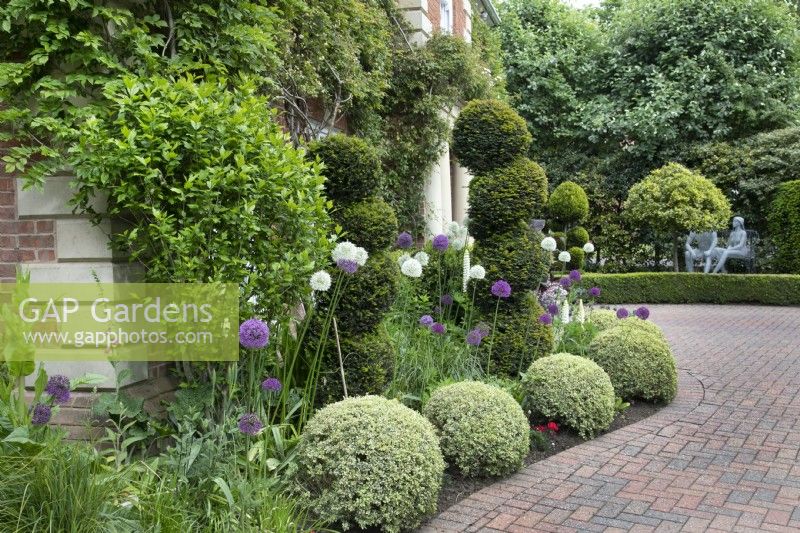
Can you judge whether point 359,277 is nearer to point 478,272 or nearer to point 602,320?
point 478,272

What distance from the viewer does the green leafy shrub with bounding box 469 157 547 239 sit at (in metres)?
6.71

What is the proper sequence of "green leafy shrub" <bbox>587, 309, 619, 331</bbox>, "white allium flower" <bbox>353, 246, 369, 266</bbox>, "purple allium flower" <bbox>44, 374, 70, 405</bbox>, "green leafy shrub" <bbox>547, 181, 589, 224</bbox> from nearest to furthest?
1. "purple allium flower" <bbox>44, 374, 70, 405</bbox>
2. "white allium flower" <bbox>353, 246, 369, 266</bbox>
3. "green leafy shrub" <bbox>587, 309, 619, 331</bbox>
4. "green leafy shrub" <bbox>547, 181, 589, 224</bbox>

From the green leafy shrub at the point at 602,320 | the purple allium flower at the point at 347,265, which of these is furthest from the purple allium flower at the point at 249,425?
the green leafy shrub at the point at 602,320

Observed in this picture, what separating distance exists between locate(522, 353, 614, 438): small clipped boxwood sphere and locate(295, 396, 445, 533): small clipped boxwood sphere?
5.96 ft

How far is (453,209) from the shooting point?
16.1 metres

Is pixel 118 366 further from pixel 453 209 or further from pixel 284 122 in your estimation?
pixel 453 209

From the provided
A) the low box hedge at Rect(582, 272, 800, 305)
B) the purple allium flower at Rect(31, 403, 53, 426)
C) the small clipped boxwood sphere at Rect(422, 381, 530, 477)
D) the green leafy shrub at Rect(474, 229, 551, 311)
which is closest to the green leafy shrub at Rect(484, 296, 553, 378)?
the green leafy shrub at Rect(474, 229, 551, 311)

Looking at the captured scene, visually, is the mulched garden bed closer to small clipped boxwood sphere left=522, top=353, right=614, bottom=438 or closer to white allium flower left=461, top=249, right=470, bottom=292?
small clipped boxwood sphere left=522, top=353, right=614, bottom=438

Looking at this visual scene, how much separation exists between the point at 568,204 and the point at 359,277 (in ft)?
41.0

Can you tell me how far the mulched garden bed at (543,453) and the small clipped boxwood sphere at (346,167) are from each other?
80.4 inches

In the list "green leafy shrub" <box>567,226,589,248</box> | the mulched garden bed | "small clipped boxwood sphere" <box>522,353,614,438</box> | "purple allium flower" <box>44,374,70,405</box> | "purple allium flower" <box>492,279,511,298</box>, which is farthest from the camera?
"green leafy shrub" <box>567,226,589,248</box>

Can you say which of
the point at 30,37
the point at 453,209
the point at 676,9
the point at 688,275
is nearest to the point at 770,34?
the point at 676,9

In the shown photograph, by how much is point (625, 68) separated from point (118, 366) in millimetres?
19582

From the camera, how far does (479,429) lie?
15.2 feet
